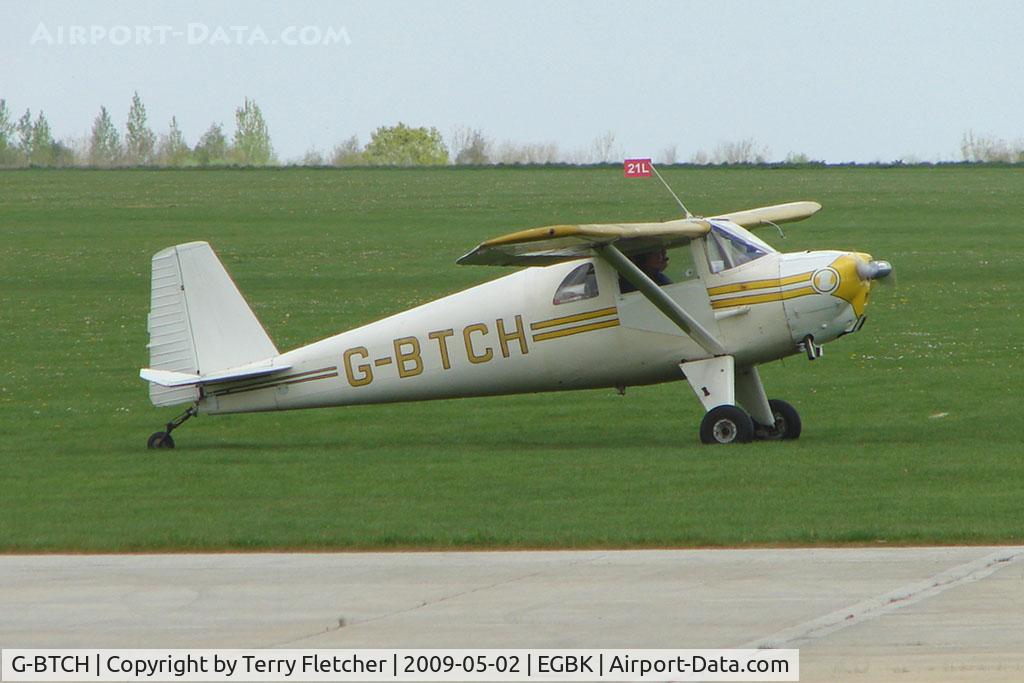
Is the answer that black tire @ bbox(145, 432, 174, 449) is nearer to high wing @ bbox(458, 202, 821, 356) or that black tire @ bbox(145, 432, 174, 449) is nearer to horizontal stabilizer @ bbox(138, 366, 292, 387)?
horizontal stabilizer @ bbox(138, 366, 292, 387)

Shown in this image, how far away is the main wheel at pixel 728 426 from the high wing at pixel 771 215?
9.80 ft

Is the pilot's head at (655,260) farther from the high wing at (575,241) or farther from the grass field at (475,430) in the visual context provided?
the grass field at (475,430)

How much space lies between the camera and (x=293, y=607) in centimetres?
1163

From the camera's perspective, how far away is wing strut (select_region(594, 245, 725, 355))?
775 inches

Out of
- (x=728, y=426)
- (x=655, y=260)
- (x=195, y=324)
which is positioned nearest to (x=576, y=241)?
(x=655, y=260)

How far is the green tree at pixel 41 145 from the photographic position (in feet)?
375

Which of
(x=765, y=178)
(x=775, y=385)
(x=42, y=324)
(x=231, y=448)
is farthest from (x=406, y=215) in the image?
(x=231, y=448)

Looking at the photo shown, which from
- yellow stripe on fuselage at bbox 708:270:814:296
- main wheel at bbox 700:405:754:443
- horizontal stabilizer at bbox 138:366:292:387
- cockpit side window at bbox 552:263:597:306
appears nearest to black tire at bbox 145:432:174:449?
horizontal stabilizer at bbox 138:366:292:387

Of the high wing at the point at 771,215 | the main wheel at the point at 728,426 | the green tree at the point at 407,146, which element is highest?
the green tree at the point at 407,146

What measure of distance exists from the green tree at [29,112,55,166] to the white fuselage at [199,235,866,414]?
312 ft

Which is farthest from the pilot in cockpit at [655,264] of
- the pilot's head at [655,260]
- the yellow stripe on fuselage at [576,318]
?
the yellow stripe on fuselage at [576,318]

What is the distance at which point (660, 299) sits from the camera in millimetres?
19891

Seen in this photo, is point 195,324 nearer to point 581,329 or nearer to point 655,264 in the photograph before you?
point 581,329

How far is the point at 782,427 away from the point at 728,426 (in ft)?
4.65
